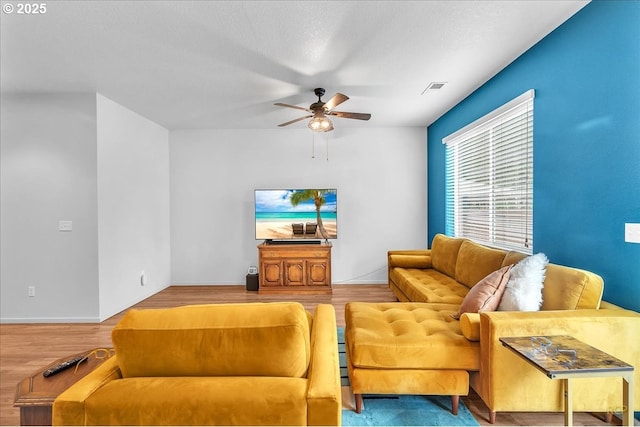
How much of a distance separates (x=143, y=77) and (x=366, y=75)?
7.42 feet

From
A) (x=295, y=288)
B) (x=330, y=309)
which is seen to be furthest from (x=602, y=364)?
(x=295, y=288)

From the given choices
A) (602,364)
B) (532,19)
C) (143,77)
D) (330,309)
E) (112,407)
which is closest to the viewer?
(112,407)

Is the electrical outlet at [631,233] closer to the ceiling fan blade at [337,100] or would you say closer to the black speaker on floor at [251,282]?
the ceiling fan blade at [337,100]

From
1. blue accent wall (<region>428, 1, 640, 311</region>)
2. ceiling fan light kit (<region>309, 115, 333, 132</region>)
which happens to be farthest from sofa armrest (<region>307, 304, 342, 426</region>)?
ceiling fan light kit (<region>309, 115, 333, 132</region>)

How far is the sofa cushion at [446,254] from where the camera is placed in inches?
143

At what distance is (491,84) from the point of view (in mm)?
3334

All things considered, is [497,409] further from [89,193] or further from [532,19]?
[89,193]

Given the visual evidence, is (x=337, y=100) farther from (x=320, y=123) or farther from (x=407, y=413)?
(x=407, y=413)

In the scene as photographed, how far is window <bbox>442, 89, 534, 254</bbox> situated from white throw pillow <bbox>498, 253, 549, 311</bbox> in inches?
31.7

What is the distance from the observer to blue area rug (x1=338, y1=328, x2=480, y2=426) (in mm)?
1877

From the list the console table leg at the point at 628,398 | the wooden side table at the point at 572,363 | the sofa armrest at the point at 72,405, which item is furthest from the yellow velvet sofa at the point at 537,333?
the sofa armrest at the point at 72,405

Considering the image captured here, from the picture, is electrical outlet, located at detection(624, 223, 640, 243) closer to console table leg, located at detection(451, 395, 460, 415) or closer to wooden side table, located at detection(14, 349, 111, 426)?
console table leg, located at detection(451, 395, 460, 415)

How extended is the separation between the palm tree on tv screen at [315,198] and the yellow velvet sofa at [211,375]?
12.9 feet

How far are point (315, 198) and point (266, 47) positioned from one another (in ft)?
8.97
